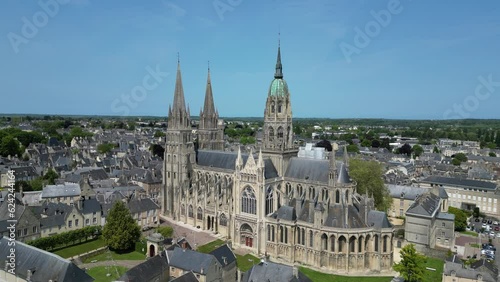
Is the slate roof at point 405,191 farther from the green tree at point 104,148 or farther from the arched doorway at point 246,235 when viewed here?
the green tree at point 104,148

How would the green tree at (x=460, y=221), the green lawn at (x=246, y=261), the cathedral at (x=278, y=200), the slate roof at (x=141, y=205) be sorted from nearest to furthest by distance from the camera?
the cathedral at (x=278, y=200) → the green lawn at (x=246, y=261) → the slate roof at (x=141, y=205) → the green tree at (x=460, y=221)

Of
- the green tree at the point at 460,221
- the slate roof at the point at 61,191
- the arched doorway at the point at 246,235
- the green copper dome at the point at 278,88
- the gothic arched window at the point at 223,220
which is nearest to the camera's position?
the arched doorway at the point at 246,235

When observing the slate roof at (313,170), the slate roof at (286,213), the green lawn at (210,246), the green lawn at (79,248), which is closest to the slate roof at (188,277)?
the green lawn at (210,246)

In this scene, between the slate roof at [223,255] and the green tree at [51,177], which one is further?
the green tree at [51,177]

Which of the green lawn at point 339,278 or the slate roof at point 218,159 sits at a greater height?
the slate roof at point 218,159

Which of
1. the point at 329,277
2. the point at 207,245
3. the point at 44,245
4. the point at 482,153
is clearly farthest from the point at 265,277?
the point at 482,153

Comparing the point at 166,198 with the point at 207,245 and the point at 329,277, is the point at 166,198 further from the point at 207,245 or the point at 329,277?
the point at 329,277
